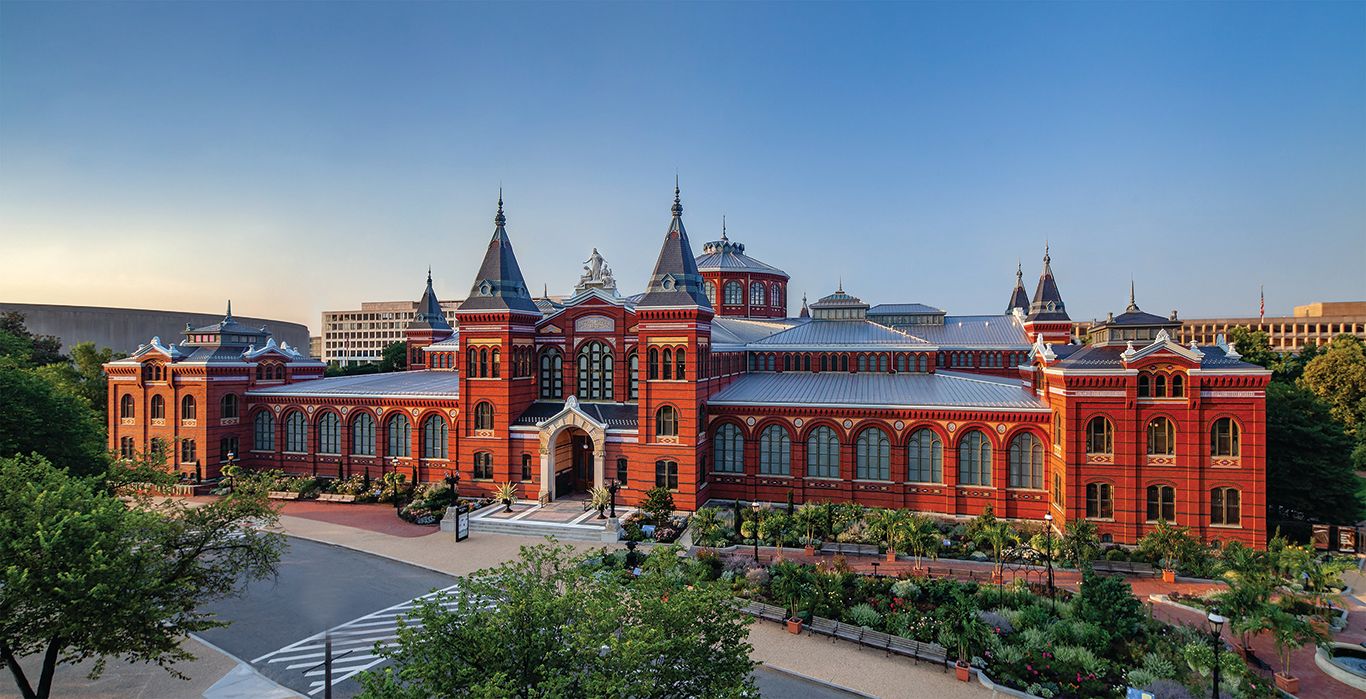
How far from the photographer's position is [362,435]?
4316cm

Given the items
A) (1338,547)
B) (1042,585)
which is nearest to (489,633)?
(1042,585)

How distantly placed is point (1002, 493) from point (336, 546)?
31.6m

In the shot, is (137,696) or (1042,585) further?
(1042,585)

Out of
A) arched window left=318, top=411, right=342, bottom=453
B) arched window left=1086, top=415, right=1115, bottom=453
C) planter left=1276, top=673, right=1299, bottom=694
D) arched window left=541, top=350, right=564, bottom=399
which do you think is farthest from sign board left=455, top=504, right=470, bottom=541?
planter left=1276, top=673, right=1299, bottom=694

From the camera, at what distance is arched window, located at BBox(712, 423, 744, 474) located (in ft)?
123

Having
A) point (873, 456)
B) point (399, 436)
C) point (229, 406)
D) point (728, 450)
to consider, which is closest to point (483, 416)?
point (399, 436)

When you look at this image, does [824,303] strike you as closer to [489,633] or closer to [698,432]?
[698,432]

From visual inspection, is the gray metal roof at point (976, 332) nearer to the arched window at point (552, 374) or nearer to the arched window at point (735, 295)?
the arched window at point (735, 295)

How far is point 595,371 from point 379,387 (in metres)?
15.3

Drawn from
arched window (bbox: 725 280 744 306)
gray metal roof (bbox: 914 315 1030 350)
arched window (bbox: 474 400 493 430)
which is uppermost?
arched window (bbox: 725 280 744 306)

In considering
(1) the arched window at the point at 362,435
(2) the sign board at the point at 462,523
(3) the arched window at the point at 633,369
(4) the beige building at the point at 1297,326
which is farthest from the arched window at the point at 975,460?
(4) the beige building at the point at 1297,326

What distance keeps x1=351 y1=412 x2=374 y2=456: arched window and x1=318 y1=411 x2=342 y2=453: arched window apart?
0.99 meters

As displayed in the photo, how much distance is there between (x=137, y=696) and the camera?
17781 mm

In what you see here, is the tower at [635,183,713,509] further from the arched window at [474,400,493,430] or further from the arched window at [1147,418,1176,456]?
the arched window at [1147,418,1176,456]
